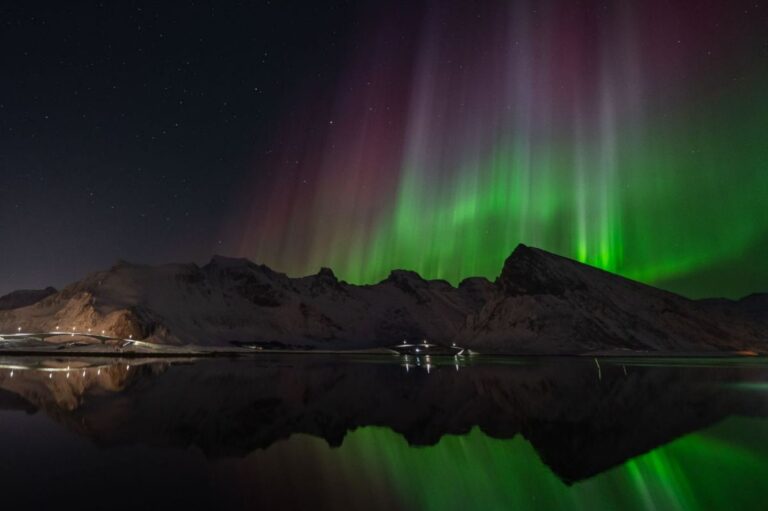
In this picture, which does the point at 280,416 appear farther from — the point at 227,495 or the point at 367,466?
the point at 227,495

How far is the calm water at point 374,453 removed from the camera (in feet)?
52.8

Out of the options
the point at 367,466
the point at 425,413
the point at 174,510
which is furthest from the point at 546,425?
the point at 174,510

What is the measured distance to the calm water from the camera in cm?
1609

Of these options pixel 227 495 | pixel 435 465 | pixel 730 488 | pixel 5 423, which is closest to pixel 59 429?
pixel 5 423

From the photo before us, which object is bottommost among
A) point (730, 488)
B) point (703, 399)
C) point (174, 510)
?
point (174, 510)

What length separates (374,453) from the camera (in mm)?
22578

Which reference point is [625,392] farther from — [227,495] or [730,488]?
[227,495]

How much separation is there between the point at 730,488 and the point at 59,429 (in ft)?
88.1

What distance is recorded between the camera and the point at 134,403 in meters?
37.1

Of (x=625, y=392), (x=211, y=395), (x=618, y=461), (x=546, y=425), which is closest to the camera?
(x=618, y=461)

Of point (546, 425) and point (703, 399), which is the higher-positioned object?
point (703, 399)

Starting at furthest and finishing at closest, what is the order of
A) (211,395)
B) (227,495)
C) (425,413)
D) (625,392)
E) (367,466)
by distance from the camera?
(625,392) → (211,395) → (425,413) → (367,466) → (227,495)

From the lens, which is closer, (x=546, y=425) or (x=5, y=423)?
(x=5, y=423)

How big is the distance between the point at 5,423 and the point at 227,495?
18692 mm
